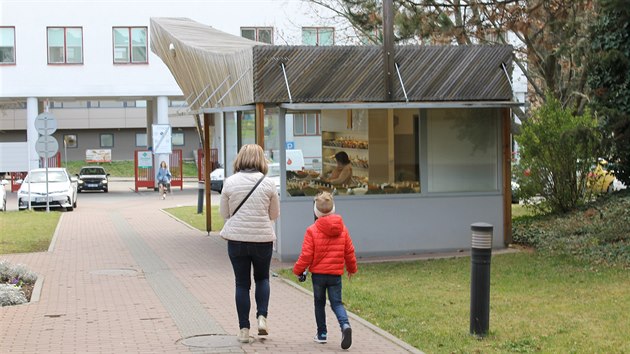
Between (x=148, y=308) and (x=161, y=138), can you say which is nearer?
(x=148, y=308)

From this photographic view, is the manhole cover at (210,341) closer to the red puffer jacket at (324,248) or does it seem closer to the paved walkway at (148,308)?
the paved walkway at (148,308)

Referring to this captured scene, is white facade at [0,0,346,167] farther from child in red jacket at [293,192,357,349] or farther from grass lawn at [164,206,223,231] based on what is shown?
child in red jacket at [293,192,357,349]

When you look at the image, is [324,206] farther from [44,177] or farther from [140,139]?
[140,139]

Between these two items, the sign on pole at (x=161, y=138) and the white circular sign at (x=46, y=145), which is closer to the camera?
the white circular sign at (x=46, y=145)

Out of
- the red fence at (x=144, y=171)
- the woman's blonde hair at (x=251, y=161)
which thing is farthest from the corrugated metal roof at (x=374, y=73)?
the red fence at (x=144, y=171)

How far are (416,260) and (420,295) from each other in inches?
149

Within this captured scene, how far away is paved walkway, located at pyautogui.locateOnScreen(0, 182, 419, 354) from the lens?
8688 mm

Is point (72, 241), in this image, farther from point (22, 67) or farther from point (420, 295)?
point (22, 67)

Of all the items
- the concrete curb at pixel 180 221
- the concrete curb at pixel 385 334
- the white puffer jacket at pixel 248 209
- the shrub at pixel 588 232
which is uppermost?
the white puffer jacket at pixel 248 209

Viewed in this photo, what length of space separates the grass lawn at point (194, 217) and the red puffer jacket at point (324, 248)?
12109 mm

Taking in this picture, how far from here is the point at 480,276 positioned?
Answer: 878 cm

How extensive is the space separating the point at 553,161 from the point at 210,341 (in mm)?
12120

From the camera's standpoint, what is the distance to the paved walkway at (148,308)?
8.69 metres

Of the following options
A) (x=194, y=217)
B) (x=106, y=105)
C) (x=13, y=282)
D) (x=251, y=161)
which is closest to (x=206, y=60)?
(x=13, y=282)
